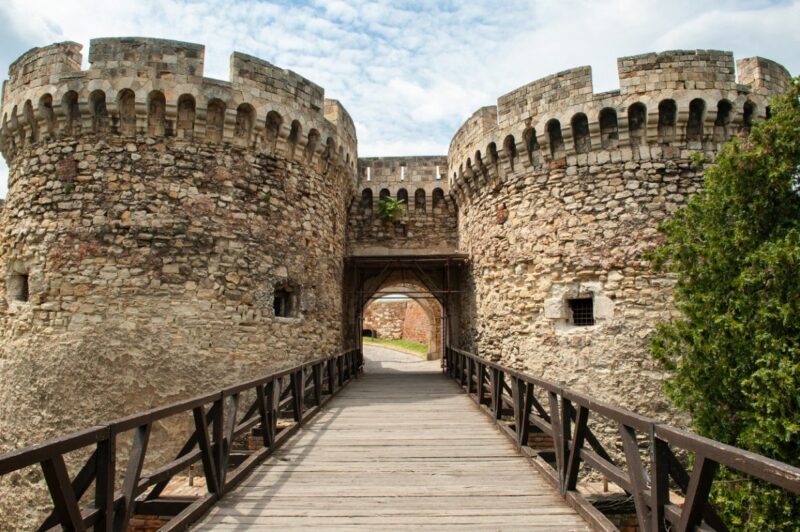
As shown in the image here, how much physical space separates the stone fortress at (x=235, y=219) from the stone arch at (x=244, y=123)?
0.13 ft

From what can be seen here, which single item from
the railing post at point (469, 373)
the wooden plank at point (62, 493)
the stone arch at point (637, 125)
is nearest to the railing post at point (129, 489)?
the wooden plank at point (62, 493)

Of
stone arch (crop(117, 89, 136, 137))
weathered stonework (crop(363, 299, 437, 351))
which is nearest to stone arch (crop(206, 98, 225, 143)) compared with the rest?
stone arch (crop(117, 89, 136, 137))

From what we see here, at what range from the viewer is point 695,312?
18.6 feet

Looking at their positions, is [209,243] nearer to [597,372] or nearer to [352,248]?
[352,248]

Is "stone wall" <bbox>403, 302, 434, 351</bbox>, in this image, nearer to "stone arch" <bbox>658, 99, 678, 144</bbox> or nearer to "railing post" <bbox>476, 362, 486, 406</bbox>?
"railing post" <bbox>476, 362, 486, 406</bbox>

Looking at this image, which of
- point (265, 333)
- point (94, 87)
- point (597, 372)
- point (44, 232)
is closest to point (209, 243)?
point (265, 333)

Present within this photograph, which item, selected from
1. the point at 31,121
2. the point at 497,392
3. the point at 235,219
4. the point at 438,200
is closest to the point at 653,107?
the point at 497,392

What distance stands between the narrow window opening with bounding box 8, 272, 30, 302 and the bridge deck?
4707mm

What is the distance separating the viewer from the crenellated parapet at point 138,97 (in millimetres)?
7270

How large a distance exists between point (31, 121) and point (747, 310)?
30.1 ft

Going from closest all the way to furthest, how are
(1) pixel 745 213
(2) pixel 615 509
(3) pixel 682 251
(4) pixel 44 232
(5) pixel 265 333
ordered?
1. (2) pixel 615 509
2. (1) pixel 745 213
3. (3) pixel 682 251
4. (4) pixel 44 232
5. (5) pixel 265 333

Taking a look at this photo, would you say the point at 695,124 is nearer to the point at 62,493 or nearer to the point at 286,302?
the point at 286,302

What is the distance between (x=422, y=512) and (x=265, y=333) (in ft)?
15.7

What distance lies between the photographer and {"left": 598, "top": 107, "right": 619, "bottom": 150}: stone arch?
7.77m
